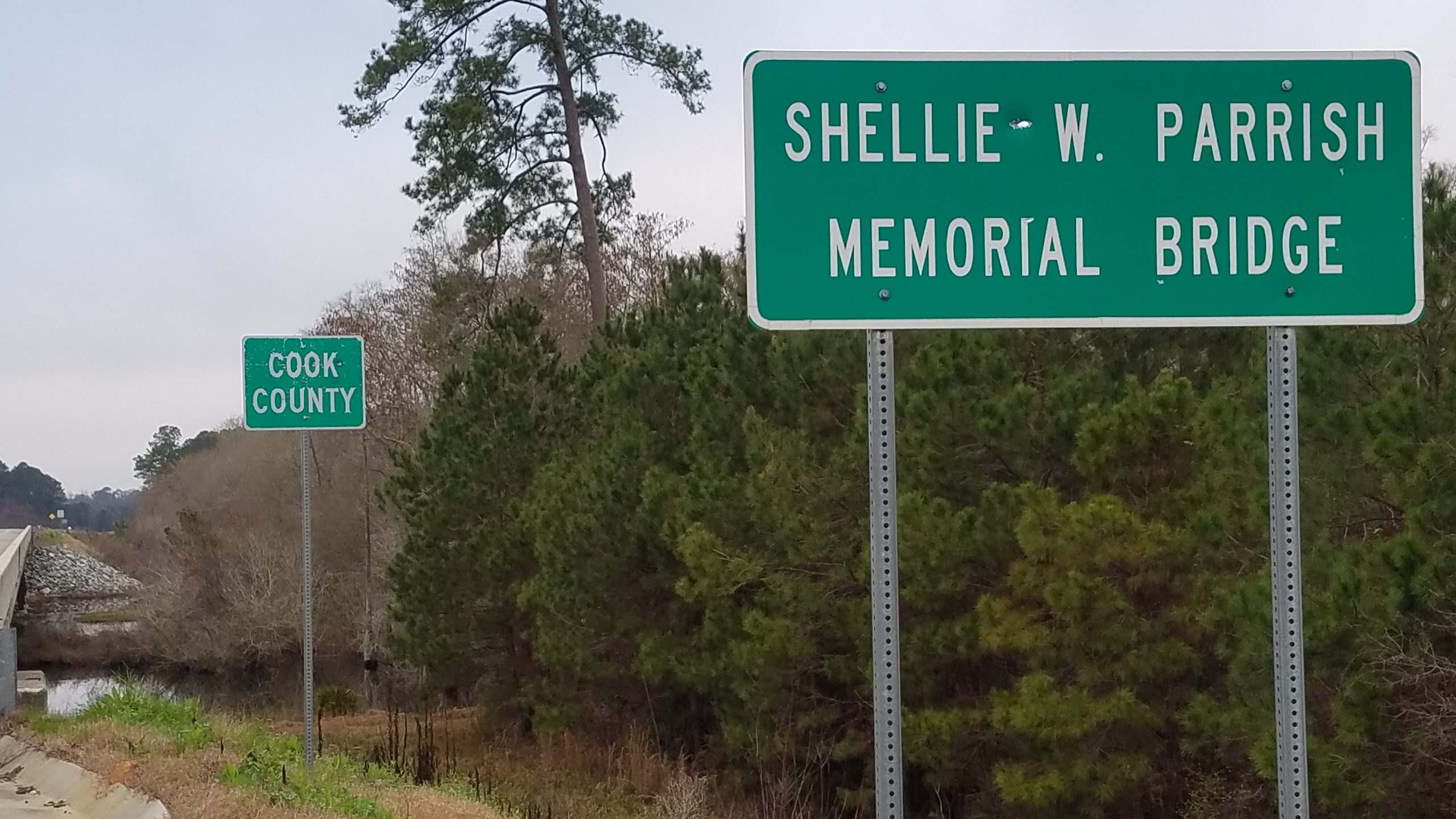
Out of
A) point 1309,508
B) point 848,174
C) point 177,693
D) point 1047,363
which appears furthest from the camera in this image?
point 177,693

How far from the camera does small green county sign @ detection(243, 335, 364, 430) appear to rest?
8.94 m

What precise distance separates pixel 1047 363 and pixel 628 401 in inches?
279

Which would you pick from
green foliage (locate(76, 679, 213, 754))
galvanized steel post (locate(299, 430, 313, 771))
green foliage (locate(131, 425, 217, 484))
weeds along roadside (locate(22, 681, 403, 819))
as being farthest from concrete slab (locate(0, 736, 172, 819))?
green foliage (locate(131, 425, 217, 484))

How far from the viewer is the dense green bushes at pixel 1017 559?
Result: 10461mm

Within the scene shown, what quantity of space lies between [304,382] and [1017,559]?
25.1ft

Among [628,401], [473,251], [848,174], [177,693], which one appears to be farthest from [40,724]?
[177,693]

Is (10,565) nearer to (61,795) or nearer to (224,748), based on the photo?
(224,748)

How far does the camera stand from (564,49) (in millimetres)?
24812

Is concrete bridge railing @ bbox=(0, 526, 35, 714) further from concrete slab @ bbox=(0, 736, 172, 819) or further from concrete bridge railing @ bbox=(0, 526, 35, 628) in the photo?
concrete slab @ bbox=(0, 736, 172, 819)

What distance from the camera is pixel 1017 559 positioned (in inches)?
550

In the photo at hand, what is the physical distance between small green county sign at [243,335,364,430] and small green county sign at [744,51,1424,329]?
21.8 feet

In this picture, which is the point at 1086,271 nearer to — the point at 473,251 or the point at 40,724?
the point at 40,724

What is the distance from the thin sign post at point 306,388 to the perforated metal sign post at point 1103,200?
6604 millimetres

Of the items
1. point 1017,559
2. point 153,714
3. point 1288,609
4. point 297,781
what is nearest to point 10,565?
point 153,714
